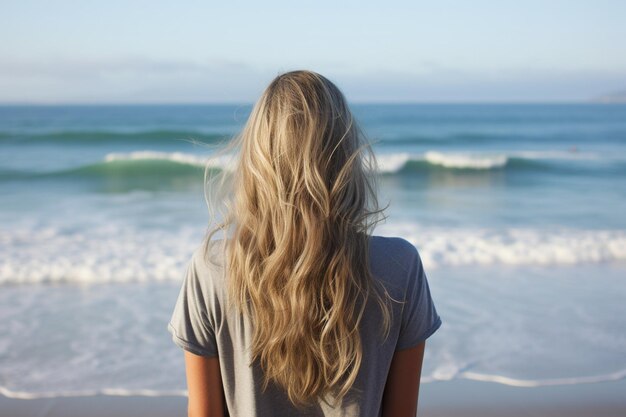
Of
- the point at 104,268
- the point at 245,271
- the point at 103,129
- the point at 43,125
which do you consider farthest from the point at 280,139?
the point at 43,125

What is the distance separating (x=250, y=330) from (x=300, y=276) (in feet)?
0.55

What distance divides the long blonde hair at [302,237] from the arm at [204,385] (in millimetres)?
131

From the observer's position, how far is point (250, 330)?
1.32m

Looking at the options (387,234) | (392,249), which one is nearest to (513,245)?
(387,234)

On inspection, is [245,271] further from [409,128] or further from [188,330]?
[409,128]

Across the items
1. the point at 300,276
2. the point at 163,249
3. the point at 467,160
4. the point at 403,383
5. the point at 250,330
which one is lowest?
the point at 163,249

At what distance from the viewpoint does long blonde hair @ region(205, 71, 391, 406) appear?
4.14 ft

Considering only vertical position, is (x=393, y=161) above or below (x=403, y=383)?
below

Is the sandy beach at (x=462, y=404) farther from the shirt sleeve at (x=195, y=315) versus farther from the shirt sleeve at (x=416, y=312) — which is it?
the shirt sleeve at (x=195, y=315)

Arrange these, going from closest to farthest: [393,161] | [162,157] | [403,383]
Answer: [403,383] < [393,161] < [162,157]

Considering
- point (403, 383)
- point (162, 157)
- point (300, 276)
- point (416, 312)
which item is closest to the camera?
point (300, 276)

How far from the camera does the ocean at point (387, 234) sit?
3.57 m

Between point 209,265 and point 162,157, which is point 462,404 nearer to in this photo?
point 209,265

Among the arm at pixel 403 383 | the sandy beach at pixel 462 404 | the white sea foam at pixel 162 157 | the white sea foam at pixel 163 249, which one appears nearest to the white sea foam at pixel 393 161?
the white sea foam at pixel 162 157
